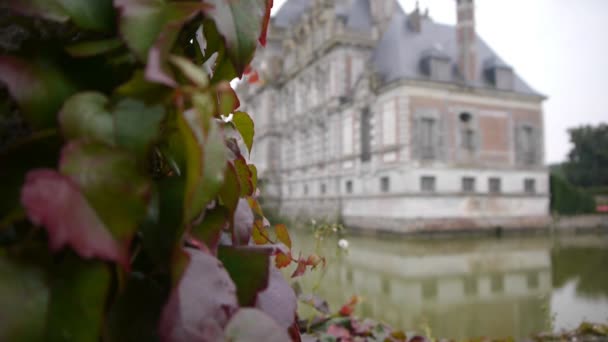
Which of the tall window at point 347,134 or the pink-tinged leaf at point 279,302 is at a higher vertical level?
the tall window at point 347,134

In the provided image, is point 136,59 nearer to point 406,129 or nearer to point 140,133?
point 140,133

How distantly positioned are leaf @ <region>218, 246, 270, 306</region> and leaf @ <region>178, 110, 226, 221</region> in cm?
13

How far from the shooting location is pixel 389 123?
1587 centimetres

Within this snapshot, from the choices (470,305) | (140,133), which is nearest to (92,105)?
(140,133)

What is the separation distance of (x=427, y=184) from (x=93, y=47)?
15.7m

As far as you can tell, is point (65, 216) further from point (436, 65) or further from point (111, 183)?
point (436, 65)

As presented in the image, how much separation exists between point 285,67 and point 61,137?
85.2 feet

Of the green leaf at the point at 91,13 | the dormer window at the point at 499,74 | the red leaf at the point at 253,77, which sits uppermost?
the dormer window at the point at 499,74

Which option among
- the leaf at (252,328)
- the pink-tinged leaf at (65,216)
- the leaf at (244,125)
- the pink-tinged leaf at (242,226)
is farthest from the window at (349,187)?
the pink-tinged leaf at (65,216)

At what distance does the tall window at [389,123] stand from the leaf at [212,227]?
50.6 ft

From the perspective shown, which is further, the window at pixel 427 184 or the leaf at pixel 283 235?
the window at pixel 427 184

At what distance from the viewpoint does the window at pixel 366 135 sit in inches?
679

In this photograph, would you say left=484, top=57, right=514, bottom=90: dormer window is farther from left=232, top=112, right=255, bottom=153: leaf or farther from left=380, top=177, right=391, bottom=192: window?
left=232, top=112, right=255, bottom=153: leaf

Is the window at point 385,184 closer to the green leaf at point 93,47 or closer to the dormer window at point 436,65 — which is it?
the dormer window at point 436,65
